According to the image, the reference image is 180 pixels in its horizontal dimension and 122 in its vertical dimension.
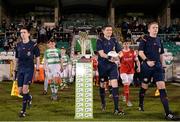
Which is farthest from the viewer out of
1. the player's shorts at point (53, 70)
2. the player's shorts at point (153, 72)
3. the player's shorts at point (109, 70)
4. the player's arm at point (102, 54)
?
the player's shorts at point (53, 70)

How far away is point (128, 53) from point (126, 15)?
36.3 m

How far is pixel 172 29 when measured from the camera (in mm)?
42625

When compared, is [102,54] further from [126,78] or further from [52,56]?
[52,56]

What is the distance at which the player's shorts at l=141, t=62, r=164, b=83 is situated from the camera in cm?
1136

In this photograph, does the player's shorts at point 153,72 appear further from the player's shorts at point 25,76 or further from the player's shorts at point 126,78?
the player's shorts at point 126,78

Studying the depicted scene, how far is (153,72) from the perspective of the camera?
11438mm

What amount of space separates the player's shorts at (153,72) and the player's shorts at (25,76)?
2.64 meters

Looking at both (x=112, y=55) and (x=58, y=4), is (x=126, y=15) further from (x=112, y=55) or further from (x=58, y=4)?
(x=112, y=55)

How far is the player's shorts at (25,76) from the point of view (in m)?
11.8

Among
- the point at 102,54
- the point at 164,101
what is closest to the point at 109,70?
the point at 102,54

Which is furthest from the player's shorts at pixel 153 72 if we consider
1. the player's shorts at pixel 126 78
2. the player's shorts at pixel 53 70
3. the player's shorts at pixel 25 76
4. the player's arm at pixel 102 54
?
the player's shorts at pixel 53 70

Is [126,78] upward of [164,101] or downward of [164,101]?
upward

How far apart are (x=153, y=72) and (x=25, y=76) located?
Result: 2.99 meters

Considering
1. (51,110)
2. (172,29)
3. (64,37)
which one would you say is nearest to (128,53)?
(51,110)
